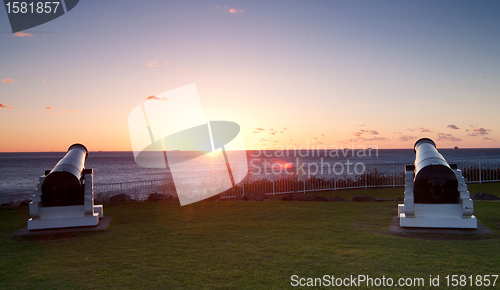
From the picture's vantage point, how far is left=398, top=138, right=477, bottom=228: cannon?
7.95 m

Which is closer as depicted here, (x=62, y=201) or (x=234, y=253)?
(x=234, y=253)

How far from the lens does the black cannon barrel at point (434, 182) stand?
26.2 ft

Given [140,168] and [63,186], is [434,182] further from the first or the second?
[140,168]

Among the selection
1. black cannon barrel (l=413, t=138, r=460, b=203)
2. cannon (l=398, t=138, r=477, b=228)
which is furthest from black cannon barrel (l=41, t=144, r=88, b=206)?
black cannon barrel (l=413, t=138, r=460, b=203)

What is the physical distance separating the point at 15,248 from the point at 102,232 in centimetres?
172

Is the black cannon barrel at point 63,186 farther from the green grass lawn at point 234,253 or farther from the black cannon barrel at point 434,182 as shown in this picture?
the black cannon barrel at point 434,182

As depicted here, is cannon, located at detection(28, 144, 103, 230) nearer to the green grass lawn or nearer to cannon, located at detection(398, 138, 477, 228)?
the green grass lawn

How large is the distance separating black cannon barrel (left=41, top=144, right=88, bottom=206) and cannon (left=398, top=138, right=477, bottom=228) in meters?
7.32

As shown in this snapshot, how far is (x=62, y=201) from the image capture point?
362 inches

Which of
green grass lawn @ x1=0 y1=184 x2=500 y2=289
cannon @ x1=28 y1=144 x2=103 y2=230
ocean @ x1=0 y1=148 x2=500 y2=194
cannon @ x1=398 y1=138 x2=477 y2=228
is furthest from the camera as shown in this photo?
ocean @ x1=0 y1=148 x2=500 y2=194

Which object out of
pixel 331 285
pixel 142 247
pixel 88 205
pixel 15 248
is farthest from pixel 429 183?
pixel 15 248

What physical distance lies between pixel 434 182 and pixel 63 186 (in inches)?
322

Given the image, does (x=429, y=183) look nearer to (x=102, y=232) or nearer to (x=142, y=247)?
(x=142, y=247)

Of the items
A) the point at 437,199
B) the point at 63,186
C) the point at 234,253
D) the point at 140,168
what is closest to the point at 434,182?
the point at 437,199
